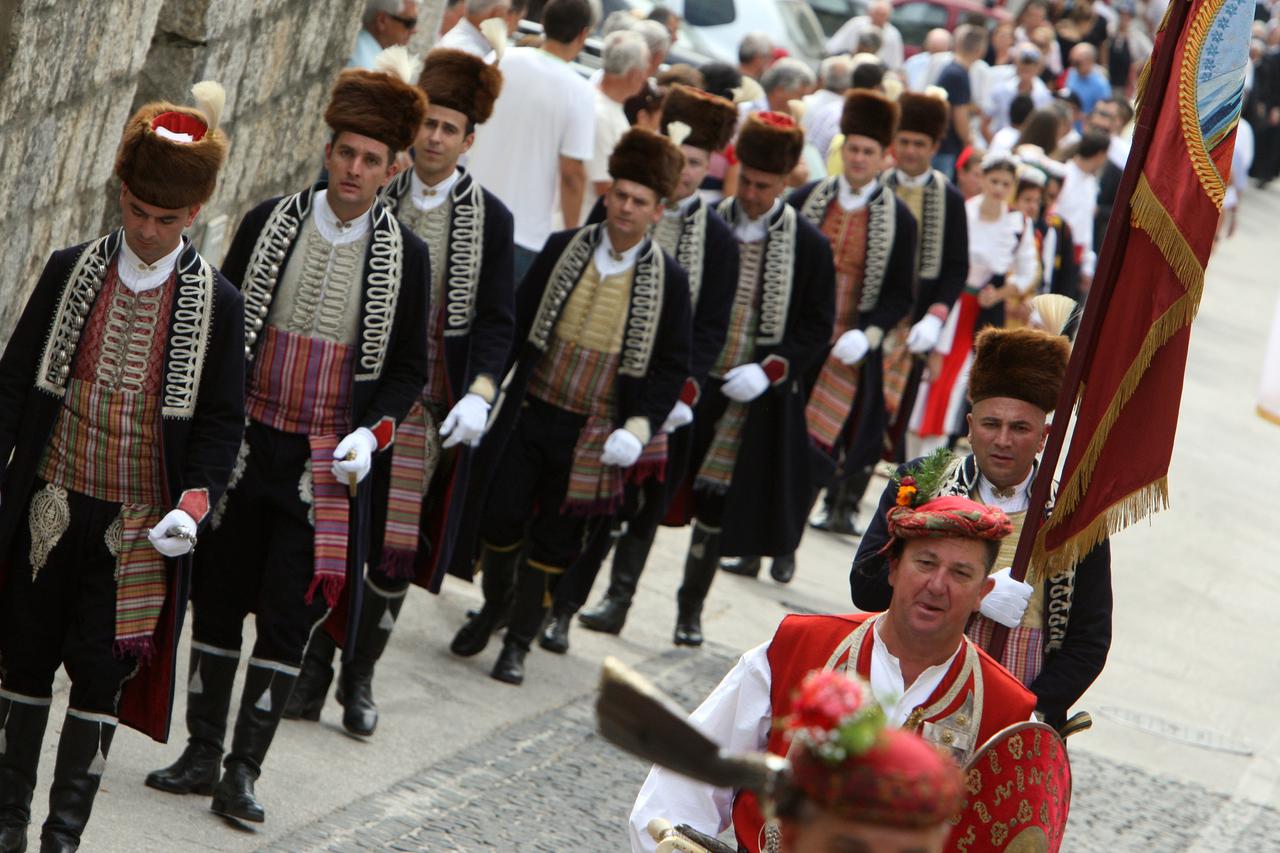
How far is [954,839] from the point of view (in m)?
3.69

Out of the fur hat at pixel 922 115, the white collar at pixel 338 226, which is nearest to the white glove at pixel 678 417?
the white collar at pixel 338 226

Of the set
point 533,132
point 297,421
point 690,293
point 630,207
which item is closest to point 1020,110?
point 533,132

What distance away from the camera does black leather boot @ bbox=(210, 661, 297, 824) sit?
5.33 meters

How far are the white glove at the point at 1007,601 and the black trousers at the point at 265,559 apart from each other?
1793 mm

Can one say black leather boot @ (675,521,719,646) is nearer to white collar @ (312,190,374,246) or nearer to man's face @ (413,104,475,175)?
man's face @ (413,104,475,175)

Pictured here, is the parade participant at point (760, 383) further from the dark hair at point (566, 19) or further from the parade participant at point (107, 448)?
the parade participant at point (107, 448)

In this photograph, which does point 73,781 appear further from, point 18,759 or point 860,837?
point 860,837

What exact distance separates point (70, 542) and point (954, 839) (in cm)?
209

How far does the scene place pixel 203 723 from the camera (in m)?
5.48

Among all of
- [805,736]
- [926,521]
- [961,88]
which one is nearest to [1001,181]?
[961,88]

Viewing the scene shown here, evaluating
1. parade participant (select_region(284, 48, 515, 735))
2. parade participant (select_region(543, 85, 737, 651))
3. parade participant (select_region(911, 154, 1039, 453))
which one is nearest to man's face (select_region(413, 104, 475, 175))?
parade participant (select_region(284, 48, 515, 735))

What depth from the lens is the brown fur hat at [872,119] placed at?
8.54m

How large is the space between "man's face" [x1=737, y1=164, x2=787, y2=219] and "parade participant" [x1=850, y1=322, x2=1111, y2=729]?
118 inches

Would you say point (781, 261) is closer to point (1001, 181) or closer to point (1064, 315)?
point (1064, 315)
